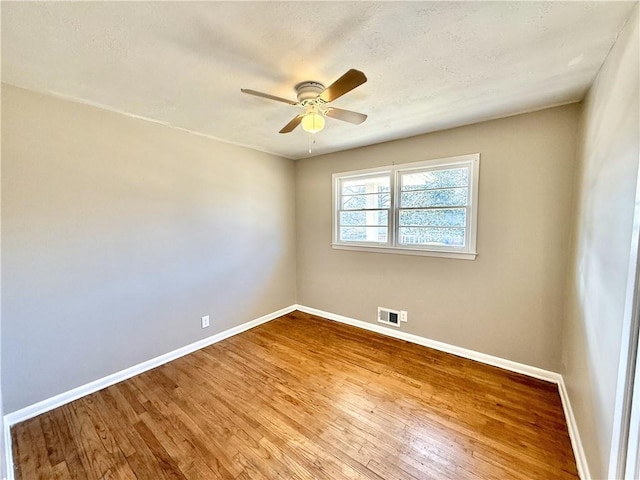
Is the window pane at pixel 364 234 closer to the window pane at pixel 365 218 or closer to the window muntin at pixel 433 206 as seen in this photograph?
the window pane at pixel 365 218

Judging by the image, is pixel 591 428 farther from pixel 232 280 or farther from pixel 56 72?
pixel 56 72

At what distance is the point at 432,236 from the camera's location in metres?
2.93

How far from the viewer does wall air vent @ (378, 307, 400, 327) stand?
3205 millimetres

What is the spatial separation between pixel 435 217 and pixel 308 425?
232 cm

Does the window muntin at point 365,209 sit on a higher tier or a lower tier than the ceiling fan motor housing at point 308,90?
lower

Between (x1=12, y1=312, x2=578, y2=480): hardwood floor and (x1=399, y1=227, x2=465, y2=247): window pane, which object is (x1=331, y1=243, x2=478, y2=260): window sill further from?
(x1=12, y1=312, x2=578, y2=480): hardwood floor

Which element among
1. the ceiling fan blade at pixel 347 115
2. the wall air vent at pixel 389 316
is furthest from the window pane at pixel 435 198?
the ceiling fan blade at pixel 347 115

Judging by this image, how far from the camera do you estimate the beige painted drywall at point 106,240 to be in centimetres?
187

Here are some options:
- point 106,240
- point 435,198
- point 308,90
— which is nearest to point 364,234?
point 435,198

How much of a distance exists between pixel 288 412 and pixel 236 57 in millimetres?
2431

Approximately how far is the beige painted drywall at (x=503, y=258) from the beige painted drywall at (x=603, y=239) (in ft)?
1.03

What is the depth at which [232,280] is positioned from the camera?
10.8 feet

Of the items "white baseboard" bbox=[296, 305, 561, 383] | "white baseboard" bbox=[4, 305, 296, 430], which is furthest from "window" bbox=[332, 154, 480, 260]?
"white baseboard" bbox=[4, 305, 296, 430]

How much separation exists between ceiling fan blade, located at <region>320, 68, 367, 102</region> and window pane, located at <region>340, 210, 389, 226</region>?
1954 mm
